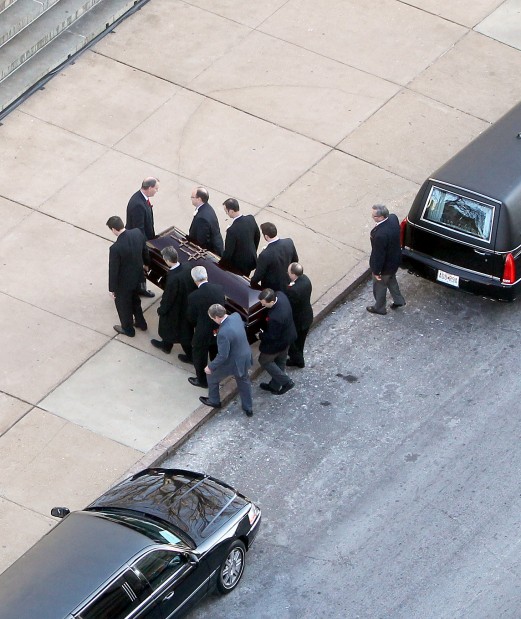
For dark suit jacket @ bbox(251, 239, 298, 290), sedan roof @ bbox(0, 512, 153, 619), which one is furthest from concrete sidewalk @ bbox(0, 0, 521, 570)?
sedan roof @ bbox(0, 512, 153, 619)

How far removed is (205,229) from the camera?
1577cm

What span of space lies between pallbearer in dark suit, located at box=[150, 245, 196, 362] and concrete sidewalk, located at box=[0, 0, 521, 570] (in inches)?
17.9

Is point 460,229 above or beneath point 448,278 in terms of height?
above

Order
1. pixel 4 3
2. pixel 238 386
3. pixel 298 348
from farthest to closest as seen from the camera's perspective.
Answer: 1. pixel 4 3
2. pixel 298 348
3. pixel 238 386

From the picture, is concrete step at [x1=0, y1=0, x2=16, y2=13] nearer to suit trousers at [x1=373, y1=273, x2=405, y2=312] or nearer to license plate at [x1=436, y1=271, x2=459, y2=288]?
suit trousers at [x1=373, y1=273, x2=405, y2=312]

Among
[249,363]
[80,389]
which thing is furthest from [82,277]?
[249,363]

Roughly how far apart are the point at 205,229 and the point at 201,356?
1668 mm

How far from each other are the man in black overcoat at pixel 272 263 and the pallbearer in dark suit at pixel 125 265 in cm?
128

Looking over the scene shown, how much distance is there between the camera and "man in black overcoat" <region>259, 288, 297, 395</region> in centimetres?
1456

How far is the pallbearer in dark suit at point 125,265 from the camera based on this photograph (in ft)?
49.6

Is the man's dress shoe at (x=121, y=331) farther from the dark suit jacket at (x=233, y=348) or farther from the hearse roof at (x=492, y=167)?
the hearse roof at (x=492, y=167)

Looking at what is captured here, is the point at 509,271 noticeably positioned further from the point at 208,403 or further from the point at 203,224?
the point at 208,403

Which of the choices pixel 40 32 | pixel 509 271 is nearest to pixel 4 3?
pixel 40 32

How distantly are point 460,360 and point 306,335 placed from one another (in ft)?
5.83
